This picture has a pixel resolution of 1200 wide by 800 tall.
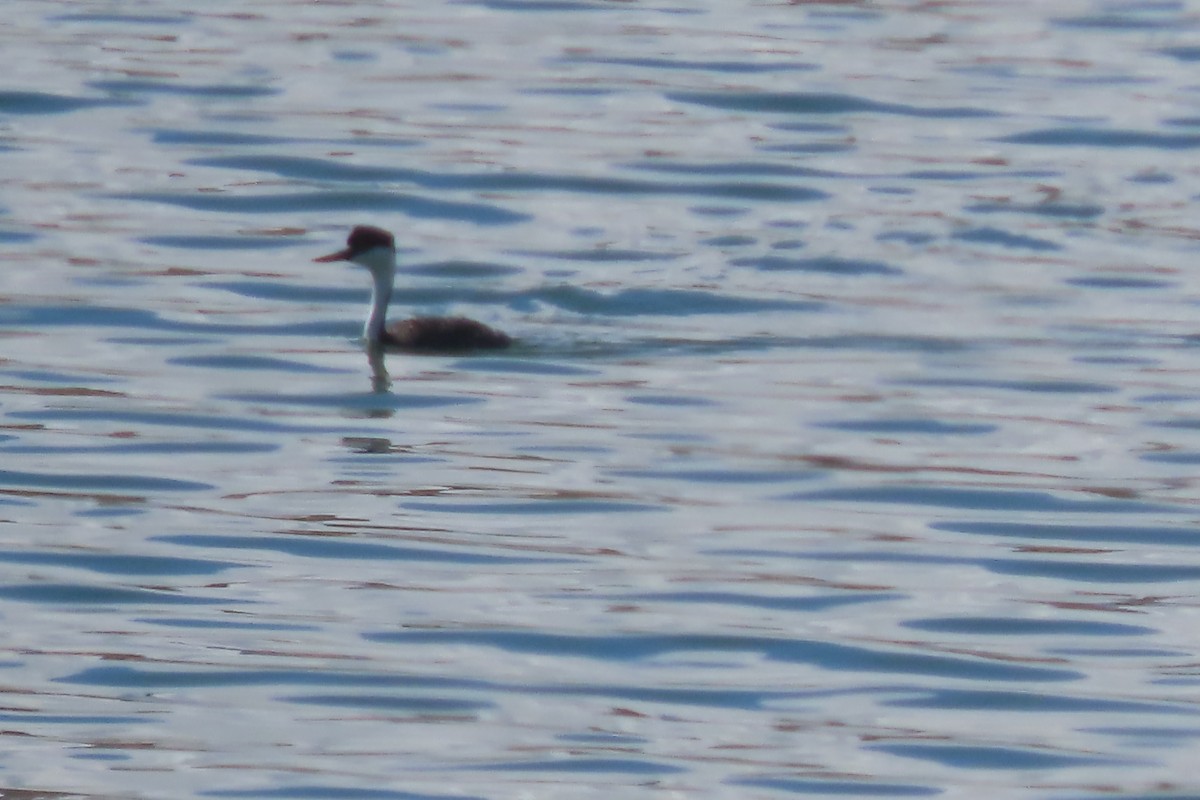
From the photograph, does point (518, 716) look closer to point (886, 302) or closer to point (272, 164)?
point (886, 302)

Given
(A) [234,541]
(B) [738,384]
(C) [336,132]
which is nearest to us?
(A) [234,541]

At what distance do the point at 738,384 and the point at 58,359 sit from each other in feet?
Answer: 10.4

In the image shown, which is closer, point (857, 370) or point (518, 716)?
point (518, 716)

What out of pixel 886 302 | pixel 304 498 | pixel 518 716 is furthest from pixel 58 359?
pixel 518 716

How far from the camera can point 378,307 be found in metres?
14.1

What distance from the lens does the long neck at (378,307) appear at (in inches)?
547

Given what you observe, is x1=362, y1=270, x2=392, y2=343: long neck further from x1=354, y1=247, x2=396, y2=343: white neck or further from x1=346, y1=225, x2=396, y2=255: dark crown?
x1=346, y1=225, x2=396, y2=255: dark crown

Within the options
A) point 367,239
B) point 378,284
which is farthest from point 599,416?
point 367,239

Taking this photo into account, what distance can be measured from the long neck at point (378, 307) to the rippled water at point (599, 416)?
8.3 inches

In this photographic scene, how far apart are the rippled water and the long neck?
0.69ft

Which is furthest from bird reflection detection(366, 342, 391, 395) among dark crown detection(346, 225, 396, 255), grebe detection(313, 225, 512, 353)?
dark crown detection(346, 225, 396, 255)

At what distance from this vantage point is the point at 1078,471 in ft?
35.5

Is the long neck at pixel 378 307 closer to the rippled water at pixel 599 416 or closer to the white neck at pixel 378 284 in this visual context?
the white neck at pixel 378 284

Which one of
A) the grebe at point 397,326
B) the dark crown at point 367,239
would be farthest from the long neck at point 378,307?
the dark crown at point 367,239
